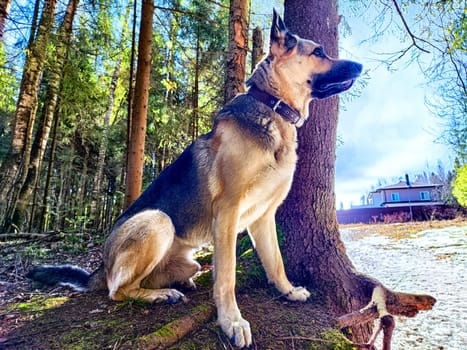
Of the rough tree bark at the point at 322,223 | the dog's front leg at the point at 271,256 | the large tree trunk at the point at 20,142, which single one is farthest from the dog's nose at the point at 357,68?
the large tree trunk at the point at 20,142

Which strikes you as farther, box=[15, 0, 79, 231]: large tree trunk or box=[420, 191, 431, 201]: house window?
box=[420, 191, 431, 201]: house window

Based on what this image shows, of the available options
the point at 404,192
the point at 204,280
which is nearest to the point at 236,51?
the point at 204,280

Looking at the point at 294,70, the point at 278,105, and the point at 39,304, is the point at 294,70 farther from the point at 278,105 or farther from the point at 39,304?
the point at 39,304

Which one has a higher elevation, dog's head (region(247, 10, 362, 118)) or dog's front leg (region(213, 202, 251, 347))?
dog's head (region(247, 10, 362, 118))

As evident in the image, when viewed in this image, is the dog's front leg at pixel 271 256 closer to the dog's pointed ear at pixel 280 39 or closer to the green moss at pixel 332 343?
the green moss at pixel 332 343

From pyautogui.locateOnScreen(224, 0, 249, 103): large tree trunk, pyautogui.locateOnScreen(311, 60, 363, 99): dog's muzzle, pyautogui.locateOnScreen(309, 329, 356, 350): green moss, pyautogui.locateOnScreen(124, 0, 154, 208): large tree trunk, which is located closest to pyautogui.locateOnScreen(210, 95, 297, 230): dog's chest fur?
pyautogui.locateOnScreen(311, 60, 363, 99): dog's muzzle

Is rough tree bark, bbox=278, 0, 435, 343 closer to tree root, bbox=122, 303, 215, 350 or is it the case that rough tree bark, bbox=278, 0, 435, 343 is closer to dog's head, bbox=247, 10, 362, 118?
dog's head, bbox=247, 10, 362, 118

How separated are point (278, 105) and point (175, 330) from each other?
169 cm

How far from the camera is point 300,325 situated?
1.84 meters

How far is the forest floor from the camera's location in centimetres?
156

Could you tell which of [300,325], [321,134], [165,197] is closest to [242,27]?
[321,134]

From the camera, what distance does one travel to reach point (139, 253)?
2.06 meters

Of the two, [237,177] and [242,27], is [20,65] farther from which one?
[237,177]

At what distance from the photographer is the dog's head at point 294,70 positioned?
2234 millimetres
